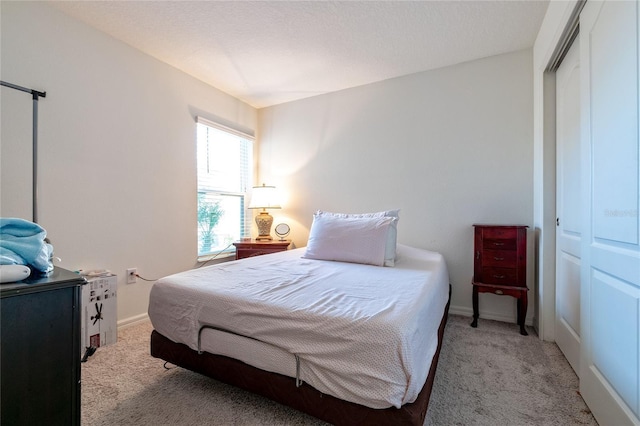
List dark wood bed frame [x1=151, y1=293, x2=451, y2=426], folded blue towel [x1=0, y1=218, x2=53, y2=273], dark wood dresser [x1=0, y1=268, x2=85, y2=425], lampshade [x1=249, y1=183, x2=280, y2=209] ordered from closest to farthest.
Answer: dark wood dresser [x1=0, y1=268, x2=85, y2=425], folded blue towel [x1=0, y1=218, x2=53, y2=273], dark wood bed frame [x1=151, y1=293, x2=451, y2=426], lampshade [x1=249, y1=183, x2=280, y2=209]

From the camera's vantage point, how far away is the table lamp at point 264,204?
3.29 meters

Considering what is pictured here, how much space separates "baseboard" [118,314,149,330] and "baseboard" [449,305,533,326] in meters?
2.87

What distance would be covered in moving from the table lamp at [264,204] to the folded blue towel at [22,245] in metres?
2.36

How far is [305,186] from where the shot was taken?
3420 mm

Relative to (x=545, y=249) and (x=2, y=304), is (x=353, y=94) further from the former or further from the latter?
(x=2, y=304)

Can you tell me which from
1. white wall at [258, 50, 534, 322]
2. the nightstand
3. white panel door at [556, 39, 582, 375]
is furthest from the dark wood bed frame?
white wall at [258, 50, 534, 322]

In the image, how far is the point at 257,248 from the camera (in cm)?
305

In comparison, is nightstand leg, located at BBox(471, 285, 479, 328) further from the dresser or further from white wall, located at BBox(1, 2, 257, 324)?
white wall, located at BBox(1, 2, 257, 324)

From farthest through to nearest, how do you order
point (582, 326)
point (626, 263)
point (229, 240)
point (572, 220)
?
point (229, 240), point (572, 220), point (582, 326), point (626, 263)

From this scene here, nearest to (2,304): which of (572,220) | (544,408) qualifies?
(544,408)

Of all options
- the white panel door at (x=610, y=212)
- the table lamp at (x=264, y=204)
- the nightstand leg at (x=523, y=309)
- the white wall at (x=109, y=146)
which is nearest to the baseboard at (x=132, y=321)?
the white wall at (x=109, y=146)

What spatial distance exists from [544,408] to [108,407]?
7.02ft

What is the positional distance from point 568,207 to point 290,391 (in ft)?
6.78

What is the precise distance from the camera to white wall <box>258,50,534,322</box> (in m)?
2.46
